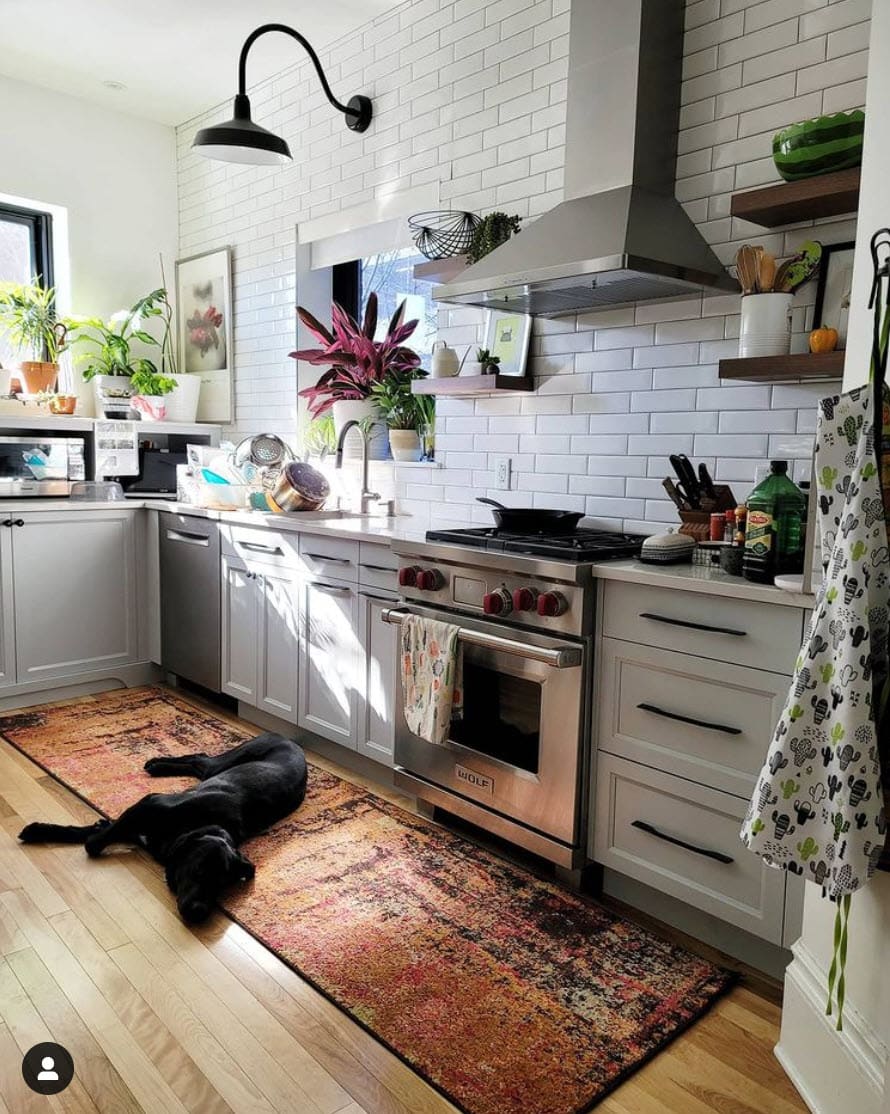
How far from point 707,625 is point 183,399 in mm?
3579

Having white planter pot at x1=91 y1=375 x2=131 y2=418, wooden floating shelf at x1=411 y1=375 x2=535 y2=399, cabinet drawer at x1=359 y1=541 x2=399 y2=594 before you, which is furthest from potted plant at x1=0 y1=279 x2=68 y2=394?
cabinet drawer at x1=359 y1=541 x2=399 y2=594

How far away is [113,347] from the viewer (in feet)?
15.5

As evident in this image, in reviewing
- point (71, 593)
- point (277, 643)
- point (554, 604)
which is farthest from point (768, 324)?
point (71, 593)

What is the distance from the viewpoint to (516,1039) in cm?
186

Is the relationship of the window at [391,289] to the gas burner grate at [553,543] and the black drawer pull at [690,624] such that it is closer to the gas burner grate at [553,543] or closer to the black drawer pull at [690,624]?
the gas burner grate at [553,543]

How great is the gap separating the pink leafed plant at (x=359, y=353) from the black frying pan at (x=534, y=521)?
4.11 feet

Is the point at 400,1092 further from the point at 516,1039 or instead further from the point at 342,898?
the point at 342,898

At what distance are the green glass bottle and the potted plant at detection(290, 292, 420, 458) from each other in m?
2.03

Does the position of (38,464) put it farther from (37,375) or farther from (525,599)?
(525,599)

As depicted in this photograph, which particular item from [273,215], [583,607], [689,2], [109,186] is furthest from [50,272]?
[583,607]

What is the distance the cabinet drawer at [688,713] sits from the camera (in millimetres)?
2053

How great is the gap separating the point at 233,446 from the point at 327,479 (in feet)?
2.54

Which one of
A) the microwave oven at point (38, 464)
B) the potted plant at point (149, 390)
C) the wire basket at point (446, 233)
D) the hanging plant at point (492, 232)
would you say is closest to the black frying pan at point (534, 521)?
the hanging plant at point (492, 232)

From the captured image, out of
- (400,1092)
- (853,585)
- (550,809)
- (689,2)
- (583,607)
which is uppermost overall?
(689,2)
